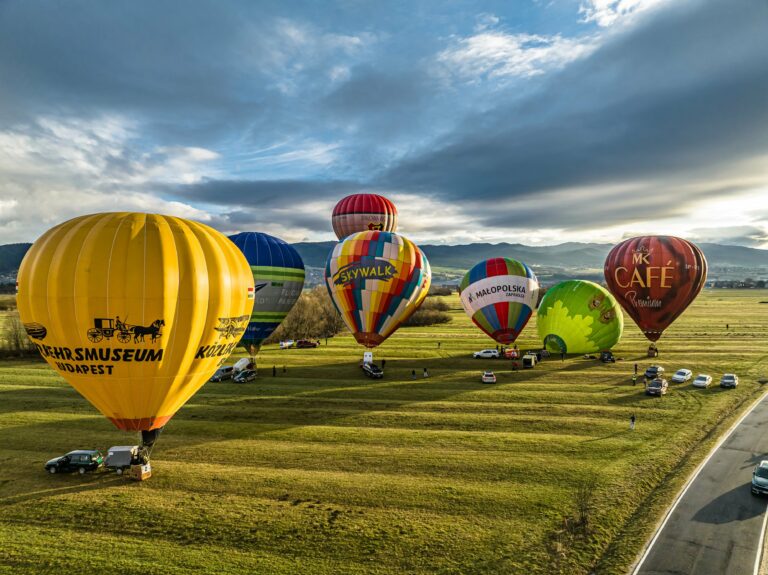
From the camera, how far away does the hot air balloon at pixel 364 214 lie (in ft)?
167

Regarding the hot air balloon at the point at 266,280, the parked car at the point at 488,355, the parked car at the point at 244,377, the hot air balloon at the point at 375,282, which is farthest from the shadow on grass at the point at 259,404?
the hot air balloon at the point at 375,282

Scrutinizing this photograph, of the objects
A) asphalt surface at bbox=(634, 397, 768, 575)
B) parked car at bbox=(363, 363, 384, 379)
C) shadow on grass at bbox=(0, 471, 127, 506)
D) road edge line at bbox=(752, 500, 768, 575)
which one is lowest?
road edge line at bbox=(752, 500, 768, 575)

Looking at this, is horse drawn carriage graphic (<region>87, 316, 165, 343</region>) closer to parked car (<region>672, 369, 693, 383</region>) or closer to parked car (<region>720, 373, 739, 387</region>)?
parked car (<region>672, 369, 693, 383</region>)

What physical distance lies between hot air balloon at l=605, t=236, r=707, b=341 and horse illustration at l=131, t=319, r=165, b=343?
41792 mm

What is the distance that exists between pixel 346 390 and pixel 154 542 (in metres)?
21.1

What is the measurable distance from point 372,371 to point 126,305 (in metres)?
25.9

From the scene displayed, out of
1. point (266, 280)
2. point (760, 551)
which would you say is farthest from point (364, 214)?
point (760, 551)

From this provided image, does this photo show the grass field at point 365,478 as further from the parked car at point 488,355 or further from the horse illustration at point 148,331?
the parked car at point 488,355

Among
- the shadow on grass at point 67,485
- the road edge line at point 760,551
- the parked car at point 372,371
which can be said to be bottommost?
the road edge line at point 760,551

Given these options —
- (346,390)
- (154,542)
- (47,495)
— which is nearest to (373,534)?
(154,542)

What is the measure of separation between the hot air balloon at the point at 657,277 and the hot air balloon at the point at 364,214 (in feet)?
81.8

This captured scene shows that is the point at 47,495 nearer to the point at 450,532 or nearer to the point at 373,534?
the point at 373,534

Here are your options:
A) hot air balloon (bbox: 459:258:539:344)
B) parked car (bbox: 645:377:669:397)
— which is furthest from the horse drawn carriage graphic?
parked car (bbox: 645:377:669:397)

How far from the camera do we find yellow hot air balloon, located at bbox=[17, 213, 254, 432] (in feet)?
57.2
